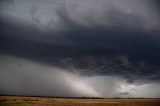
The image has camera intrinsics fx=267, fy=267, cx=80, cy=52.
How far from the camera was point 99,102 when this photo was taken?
36.2 m

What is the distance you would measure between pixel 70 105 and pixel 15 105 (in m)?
6.43

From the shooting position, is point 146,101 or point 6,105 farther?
point 146,101

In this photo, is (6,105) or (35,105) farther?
(35,105)

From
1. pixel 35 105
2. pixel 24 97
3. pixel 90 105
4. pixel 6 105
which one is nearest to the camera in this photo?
pixel 6 105

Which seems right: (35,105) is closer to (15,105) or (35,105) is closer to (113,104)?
(15,105)

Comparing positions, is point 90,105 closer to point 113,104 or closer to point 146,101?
point 113,104

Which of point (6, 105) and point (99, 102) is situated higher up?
point (99, 102)

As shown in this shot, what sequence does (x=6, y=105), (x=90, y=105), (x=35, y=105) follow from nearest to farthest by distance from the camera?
(x=6, y=105)
(x=35, y=105)
(x=90, y=105)

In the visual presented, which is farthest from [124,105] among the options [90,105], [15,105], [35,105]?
[15,105]

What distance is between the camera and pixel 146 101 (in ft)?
113

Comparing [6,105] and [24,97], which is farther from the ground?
[24,97]

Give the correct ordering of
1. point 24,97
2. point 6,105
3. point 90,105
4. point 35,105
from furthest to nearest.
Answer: point 24,97 → point 90,105 → point 35,105 → point 6,105

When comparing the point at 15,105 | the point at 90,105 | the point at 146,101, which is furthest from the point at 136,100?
the point at 15,105

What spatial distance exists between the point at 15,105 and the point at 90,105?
9809 millimetres
